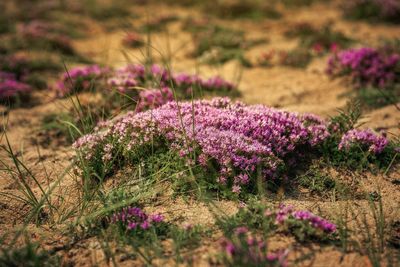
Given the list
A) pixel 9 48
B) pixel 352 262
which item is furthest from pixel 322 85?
pixel 9 48

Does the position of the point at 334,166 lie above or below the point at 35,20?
below

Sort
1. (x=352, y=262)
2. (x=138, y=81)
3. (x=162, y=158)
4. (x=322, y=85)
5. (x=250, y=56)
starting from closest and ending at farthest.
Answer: (x=352, y=262) < (x=162, y=158) < (x=138, y=81) < (x=322, y=85) < (x=250, y=56)

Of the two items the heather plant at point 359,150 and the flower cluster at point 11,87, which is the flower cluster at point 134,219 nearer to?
the heather plant at point 359,150

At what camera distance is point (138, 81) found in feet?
23.9

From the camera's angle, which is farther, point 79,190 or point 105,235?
point 79,190

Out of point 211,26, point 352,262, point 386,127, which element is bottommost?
point 352,262

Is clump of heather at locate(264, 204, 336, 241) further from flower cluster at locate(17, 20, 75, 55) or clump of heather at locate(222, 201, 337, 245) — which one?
flower cluster at locate(17, 20, 75, 55)

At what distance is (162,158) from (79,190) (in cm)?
102

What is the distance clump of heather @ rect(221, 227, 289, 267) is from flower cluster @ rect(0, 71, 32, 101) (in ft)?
18.2

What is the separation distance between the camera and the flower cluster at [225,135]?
4.42 metres

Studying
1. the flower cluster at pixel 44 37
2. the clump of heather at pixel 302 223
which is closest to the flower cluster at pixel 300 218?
the clump of heather at pixel 302 223

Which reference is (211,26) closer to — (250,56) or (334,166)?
(250,56)

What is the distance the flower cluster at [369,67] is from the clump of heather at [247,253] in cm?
527

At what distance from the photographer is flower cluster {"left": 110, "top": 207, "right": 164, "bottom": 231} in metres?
3.82
